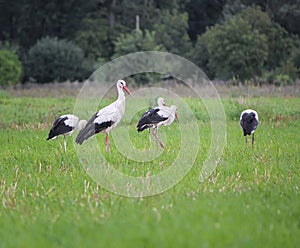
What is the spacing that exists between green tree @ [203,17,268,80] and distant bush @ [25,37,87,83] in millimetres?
9487

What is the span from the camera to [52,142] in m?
10.9

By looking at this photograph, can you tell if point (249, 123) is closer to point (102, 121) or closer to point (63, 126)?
point (102, 121)

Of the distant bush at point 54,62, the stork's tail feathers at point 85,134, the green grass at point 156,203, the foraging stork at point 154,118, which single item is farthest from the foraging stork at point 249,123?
the distant bush at point 54,62

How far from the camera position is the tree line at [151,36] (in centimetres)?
3134

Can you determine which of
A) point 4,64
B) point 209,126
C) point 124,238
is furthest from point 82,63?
point 124,238

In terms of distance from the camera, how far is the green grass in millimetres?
4344

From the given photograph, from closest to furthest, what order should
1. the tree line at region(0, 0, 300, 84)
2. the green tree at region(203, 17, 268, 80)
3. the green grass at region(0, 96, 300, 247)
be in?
the green grass at region(0, 96, 300, 247) → the green tree at region(203, 17, 268, 80) → the tree line at region(0, 0, 300, 84)

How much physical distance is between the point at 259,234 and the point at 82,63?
3384 centimetres

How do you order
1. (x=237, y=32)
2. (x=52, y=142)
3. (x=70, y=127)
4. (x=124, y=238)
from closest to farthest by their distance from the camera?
(x=124, y=238) < (x=70, y=127) < (x=52, y=142) < (x=237, y=32)

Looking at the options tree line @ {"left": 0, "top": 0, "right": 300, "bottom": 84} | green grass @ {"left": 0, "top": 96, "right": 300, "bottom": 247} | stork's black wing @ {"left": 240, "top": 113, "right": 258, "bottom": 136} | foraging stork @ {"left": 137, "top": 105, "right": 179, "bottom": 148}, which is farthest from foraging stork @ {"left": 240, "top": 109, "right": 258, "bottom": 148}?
tree line @ {"left": 0, "top": 0, "right": 300, "bottom": 84}

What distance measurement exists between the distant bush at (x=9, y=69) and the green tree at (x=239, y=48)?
470 inches

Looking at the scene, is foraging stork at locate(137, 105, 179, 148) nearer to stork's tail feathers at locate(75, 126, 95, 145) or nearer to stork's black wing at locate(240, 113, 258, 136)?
stork's tail feathers at locate(75, 126, 95, 145)

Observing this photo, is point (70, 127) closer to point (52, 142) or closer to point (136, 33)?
point (52, 142)

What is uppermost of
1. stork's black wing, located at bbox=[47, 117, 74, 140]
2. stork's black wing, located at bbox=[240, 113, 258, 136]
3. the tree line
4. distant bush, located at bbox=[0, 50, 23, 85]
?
stork's black wing, located at bbox=[240, 113, 258, 136]
